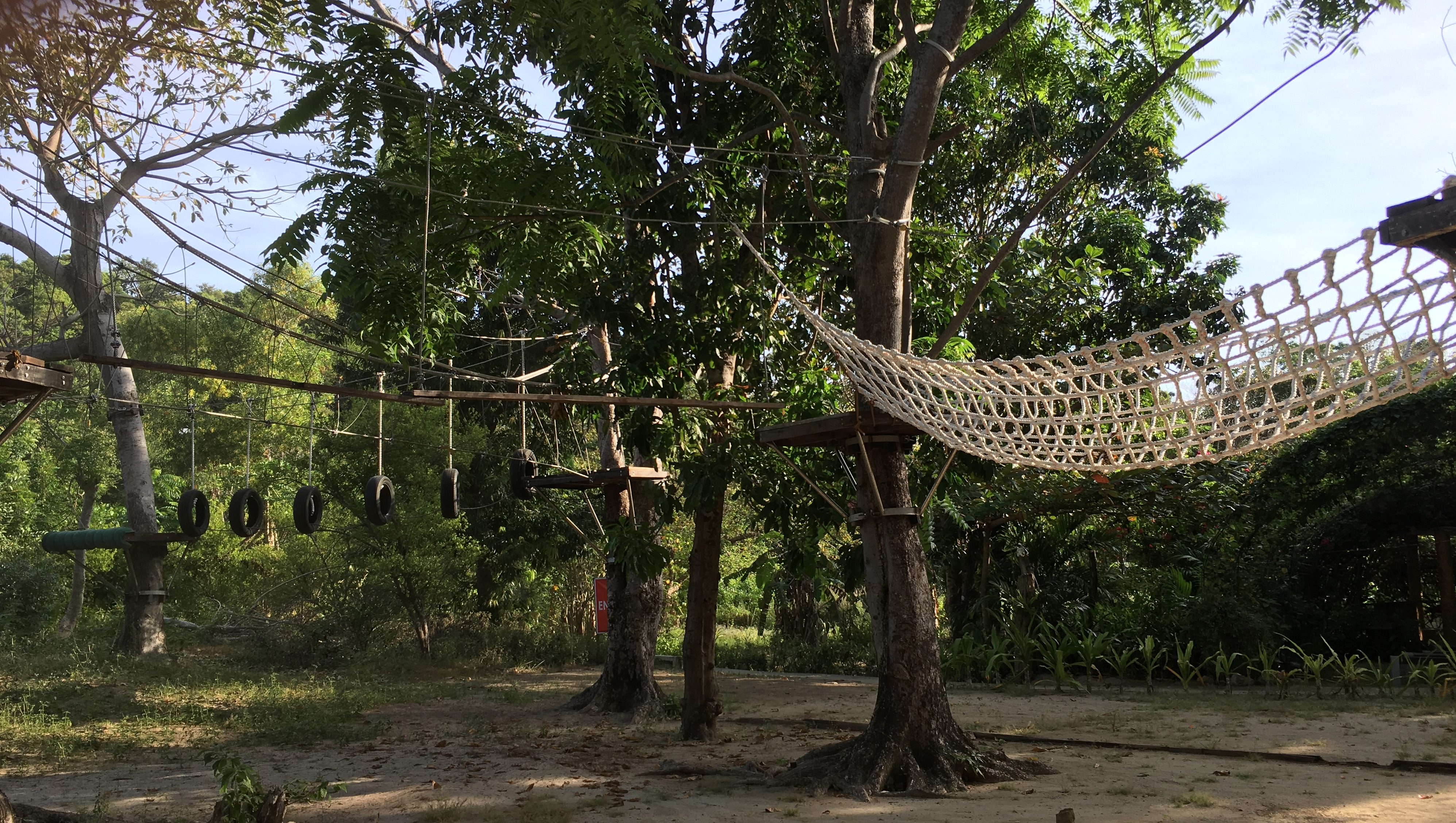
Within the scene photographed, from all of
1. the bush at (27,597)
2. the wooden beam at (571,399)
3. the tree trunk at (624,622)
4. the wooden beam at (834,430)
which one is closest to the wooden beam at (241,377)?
the wooden beam at (571,399)

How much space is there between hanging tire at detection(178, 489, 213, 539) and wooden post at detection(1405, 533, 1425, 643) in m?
9.21

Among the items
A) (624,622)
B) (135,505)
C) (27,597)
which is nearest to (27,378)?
(624,622)

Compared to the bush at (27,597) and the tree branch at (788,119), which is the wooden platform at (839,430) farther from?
the bush at (27,597)

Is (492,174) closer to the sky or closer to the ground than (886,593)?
closer to the sky

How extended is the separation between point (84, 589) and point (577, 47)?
59.4 ft

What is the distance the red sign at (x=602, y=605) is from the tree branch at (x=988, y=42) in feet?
21.9

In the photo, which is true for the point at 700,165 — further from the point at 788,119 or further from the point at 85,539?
the point at 85,539

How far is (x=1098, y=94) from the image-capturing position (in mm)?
8258

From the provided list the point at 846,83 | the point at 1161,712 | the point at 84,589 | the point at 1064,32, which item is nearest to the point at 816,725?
the point at 1161,712

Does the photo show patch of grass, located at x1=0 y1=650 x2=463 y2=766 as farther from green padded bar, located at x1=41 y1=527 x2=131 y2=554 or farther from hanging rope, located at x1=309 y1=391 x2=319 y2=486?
hanging rope, located at x1=309 y1=391 x2=319 y2=486

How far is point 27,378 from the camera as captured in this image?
11.8 feet

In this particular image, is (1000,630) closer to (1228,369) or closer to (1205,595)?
(1205,595)

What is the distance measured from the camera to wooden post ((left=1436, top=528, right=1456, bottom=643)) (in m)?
7.93

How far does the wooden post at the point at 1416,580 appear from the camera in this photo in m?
8.31
